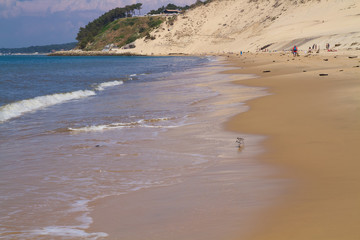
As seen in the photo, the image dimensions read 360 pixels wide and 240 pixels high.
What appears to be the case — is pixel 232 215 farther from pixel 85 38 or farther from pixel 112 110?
pixel 85 38

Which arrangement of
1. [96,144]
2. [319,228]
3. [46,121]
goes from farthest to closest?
1. [46,121]
2. [96,144]
3. [319,228]

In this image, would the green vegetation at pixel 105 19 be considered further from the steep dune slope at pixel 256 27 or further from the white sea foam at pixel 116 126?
the white sea foam at pixel 116 126

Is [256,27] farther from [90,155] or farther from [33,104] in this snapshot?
[90,155]

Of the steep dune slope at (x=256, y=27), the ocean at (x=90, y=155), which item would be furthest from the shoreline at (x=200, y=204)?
the steep dune slope at (x=256, y=27)

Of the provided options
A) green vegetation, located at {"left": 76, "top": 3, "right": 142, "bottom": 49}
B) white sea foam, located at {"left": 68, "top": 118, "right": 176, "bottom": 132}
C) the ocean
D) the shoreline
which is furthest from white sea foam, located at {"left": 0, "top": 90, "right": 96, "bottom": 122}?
green vegetation, located at {"left": 76, "top": 3, "right": 142, "bottom": 49}

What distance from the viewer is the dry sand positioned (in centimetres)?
352

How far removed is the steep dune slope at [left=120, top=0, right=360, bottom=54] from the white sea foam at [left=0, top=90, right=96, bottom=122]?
25.9 metres

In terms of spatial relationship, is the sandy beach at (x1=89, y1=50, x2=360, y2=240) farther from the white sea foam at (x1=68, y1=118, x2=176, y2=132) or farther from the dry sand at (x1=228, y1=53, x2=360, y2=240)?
the white sea foam at (x1=68, y1=118, x2=176, y2=132)

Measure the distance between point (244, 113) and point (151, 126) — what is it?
2.50 m

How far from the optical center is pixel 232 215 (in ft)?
13.0

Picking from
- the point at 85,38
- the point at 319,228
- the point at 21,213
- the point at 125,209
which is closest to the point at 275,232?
the point at 319,228

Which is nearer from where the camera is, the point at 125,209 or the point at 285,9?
the point at 125,209

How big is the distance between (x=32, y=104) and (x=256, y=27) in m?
78.6

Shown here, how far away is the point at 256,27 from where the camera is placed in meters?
88.9
